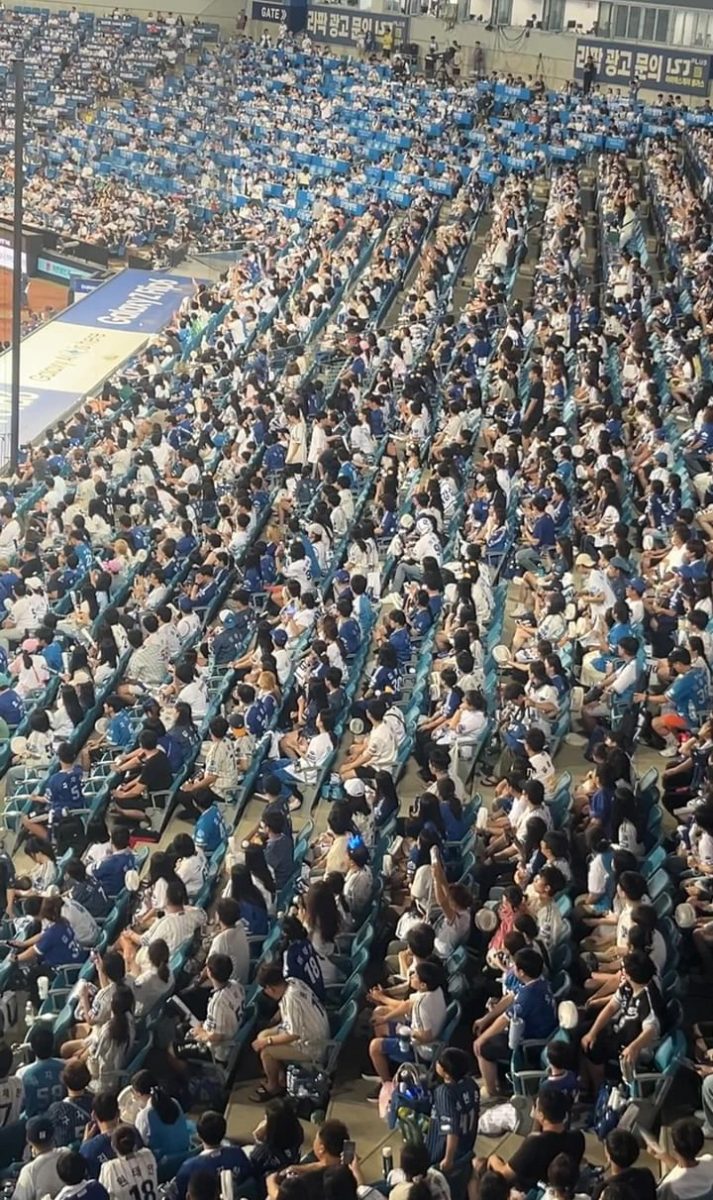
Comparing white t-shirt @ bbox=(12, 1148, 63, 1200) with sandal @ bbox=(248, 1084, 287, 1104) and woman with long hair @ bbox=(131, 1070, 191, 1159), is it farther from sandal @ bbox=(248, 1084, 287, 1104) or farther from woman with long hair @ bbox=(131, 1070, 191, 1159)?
sandal @ bbox=(248, 1084, 287, 1104)

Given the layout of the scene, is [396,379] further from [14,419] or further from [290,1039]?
[290,1039]

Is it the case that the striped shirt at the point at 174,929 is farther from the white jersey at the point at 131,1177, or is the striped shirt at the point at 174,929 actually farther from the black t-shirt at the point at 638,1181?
the black t-shirt at the point at 638,1181

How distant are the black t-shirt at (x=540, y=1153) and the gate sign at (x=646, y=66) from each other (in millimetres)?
38801

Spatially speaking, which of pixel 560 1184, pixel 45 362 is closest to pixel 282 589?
pixel 560 1184

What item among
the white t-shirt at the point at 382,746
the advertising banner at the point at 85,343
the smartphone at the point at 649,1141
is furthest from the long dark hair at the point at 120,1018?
the advertising banner at the point at 85,343

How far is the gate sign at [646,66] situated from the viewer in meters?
41.0

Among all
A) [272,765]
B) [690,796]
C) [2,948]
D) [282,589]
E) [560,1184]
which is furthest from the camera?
[282,589]

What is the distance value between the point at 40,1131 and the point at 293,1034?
1255 millimetres

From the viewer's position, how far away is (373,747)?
973cm

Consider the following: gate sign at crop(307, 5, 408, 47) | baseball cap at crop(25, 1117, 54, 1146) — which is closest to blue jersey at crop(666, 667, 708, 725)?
baseball cap at crop(25, 1117, 54, 1146)

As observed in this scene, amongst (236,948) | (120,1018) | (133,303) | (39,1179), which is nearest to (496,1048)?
(236,948)

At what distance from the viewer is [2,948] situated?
830 cm

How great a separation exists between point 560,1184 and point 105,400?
16148 mm

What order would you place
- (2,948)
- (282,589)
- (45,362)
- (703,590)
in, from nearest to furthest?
(2,948)
(703,590)
(282,589)
(45,362)
